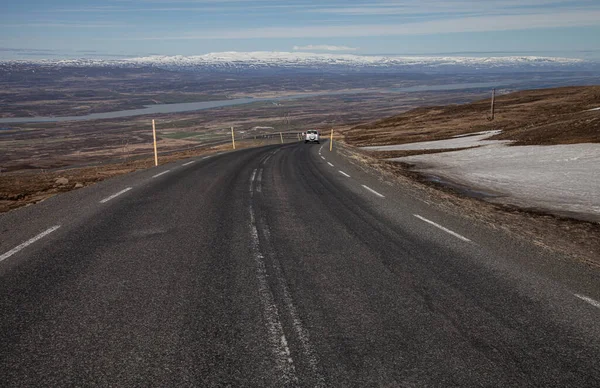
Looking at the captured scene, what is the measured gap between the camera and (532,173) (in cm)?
2027

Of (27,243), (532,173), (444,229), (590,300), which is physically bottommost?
(532,173)

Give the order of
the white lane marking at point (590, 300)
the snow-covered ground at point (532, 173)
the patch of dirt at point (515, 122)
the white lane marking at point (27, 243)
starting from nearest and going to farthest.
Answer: the white lane marking at point (590, 300) → the white lane marking at point (27, 243) → the snow-covered ground at point (532, 173) → the patch of dirt at point (515, 122)

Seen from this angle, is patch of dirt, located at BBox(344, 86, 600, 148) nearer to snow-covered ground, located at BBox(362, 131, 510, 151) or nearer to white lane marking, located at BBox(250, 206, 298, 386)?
snow-covered ground, located at BBox(362, 131, 510, 151)

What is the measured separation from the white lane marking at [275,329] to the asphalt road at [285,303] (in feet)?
0.06

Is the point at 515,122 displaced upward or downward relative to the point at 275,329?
downward

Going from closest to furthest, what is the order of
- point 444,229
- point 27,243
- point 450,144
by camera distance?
point 27,243
point 444,229
point 450,144

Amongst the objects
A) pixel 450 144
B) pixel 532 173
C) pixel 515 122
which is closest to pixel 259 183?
pixel 532 173

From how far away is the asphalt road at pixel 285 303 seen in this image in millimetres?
4301

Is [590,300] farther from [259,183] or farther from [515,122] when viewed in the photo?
[515,122]

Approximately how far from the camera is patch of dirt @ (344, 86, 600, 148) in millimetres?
31109

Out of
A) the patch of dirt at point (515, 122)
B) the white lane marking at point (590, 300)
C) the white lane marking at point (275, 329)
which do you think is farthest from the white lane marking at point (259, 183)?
the patch of dirt at point (515, 122)

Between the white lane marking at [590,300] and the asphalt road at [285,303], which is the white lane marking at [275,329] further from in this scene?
the white lane marking at [590,300]

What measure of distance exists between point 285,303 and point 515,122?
178 ft

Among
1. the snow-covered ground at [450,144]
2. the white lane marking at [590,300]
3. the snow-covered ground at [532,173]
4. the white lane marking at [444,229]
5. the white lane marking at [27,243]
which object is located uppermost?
the white lane marking at [27,243]
